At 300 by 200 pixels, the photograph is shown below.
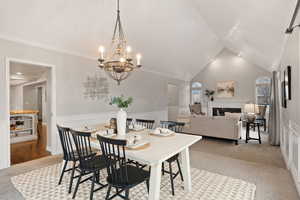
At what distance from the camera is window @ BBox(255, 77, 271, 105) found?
7.68 m

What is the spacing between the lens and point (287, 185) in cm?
240

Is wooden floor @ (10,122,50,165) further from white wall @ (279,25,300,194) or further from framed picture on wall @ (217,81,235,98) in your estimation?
framed picture on wall @ (217,81,235,98)

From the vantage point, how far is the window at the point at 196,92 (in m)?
9.45

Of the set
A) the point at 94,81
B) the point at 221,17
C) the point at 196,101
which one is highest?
the point at 221,17

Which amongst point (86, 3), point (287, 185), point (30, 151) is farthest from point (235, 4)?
point (30, 151)

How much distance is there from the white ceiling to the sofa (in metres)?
2.06

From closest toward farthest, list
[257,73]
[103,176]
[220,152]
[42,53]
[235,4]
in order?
[103,176] → [235,4] → [42,53] → [220,152] → [257,73]

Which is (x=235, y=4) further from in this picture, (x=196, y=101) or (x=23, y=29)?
(x=196, y=101)

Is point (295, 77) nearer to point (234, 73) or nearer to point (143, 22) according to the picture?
point (143, 22)

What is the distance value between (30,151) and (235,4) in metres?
5.65

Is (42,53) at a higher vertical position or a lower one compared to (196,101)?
higher

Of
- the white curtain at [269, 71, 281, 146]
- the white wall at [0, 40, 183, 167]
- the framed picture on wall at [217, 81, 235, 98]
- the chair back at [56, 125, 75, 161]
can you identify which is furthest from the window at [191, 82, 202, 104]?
the chair back at [56, 125, 75, 161]

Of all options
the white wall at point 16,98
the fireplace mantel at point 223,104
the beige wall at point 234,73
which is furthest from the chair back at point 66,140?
the white wall at point 16,98

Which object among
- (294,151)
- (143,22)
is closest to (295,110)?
(294,151)
